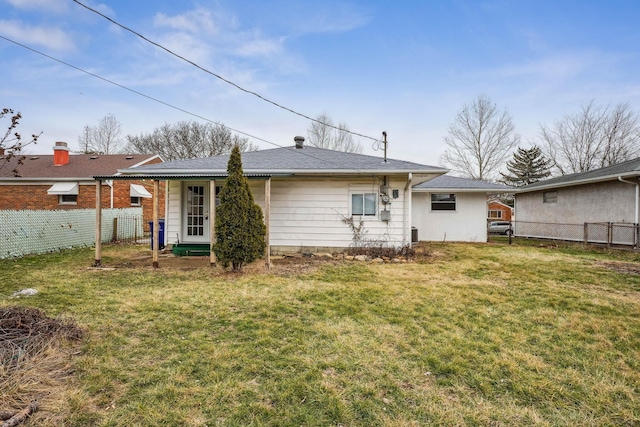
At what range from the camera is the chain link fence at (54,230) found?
28.8ft

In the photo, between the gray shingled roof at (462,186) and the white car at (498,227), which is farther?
the white car at (498,227)

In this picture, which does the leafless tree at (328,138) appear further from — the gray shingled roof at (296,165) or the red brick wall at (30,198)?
the gray shingled roof at (296,165)

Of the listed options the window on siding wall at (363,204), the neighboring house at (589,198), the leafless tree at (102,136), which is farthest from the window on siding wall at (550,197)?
the leafless tree at (102,136)

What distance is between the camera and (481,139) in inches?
1062

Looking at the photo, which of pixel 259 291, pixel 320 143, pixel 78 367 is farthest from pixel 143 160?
pixel 78 367

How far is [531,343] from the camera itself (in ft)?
11.1

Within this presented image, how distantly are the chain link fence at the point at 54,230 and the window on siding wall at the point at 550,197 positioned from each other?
61.1 feet

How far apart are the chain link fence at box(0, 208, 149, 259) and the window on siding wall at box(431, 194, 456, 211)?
1281cm

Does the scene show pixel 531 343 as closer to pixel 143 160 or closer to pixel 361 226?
pixel 361 226

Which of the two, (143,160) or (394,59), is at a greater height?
(394,59)

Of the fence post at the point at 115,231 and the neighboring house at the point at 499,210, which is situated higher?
the neighboring house at the point at 499,210

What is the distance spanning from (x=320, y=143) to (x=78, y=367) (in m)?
26.0

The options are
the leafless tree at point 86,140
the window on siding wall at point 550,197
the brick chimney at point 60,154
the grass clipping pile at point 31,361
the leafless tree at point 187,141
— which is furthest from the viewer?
the leafless tree at point 187,141

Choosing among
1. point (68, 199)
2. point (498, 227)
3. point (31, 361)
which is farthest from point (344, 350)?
point (498, 227)
